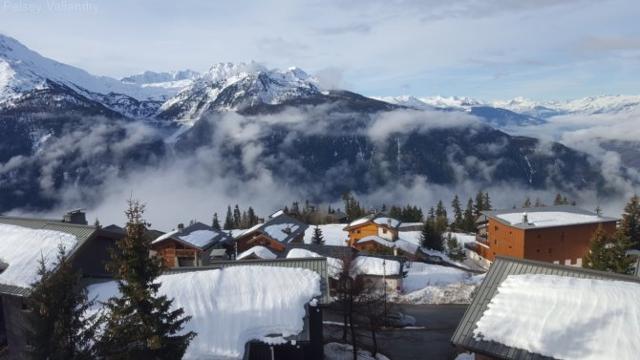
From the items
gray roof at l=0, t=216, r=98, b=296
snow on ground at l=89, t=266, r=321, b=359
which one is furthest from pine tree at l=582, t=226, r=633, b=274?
gray roof at l=0, t=216, r=98, b=296

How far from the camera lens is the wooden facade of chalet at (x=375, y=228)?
85375 millimetres

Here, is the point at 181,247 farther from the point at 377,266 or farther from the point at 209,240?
the point at 377,266

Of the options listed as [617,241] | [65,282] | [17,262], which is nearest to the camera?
[65,282]

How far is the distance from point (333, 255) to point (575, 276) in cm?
3723

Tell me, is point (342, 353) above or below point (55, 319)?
below

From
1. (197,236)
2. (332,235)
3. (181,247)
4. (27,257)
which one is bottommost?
(332,235)

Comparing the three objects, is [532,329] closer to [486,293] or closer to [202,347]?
[486,293]

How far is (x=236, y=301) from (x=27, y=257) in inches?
544

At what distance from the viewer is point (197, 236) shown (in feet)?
205

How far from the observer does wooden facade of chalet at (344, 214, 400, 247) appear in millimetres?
85375

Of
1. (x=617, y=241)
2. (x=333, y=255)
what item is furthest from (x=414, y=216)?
(x=617, y=241)

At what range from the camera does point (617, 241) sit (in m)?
36.3

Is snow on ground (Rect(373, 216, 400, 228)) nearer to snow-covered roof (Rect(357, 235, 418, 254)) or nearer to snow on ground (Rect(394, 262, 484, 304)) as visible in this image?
snow-covered roof (Rect(357, 235, 418, 254))

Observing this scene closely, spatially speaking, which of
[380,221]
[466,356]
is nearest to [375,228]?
[380,221]
